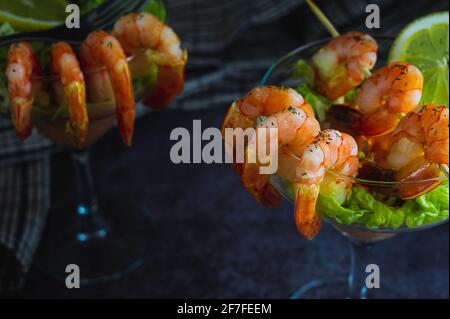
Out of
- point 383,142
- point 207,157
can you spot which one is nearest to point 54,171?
point 207,157

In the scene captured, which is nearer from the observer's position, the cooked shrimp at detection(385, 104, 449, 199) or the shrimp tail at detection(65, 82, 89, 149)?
the cooked shrimp at detection(385, 104, 449, 199)

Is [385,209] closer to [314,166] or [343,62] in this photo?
[314,166]

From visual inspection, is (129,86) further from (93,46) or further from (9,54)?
(9,54)

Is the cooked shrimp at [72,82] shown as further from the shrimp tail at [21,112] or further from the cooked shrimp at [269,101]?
the cooked shrimp at [269,101]

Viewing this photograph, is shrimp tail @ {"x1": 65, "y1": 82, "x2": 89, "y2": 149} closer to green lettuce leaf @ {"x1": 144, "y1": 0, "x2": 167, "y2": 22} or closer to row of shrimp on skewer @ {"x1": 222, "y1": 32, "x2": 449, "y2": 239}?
row of shrimp on skewer @ {"x1": 222, "y1": 32, "x2": 449, "y2": 239}

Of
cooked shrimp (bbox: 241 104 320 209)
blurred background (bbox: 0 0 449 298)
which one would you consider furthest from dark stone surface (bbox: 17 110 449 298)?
cooked shrimp (bbox: 241 104 320 209)

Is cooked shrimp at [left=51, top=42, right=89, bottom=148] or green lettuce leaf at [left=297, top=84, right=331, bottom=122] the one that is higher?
cooked shrimp at [left=51, top=42, right=89, bottom=148]
